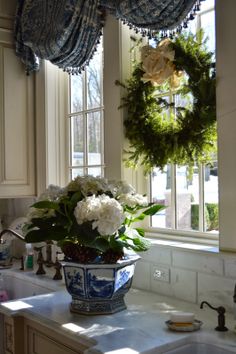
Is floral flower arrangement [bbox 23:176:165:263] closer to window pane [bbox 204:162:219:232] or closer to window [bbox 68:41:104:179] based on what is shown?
window pane [bbox 204:162:219:232]

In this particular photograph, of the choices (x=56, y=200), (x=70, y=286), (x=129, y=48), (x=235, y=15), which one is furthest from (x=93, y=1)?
(x=70, y=286)

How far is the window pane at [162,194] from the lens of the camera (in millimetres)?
2465

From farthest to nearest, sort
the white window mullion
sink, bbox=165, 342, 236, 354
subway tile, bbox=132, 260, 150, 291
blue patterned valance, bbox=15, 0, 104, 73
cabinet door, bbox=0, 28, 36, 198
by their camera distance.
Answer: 1. cabinet door, bbox=0, 28, 36, 198
2. blue patterned valance, bbox=15, 0, 104, 73
3. the white window mullion
4. subway tile, bbox=132, 260, 150, 291
5. sink, bbox=165, 342, 236, 354

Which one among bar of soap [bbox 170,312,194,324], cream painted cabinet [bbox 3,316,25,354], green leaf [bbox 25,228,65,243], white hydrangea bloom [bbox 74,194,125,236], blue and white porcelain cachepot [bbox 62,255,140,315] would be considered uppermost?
white hydrangea bloom [bbox 74,194,125,236]

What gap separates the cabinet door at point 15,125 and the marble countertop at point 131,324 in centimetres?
108

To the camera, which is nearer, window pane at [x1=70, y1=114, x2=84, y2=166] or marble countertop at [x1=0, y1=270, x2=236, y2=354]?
marble countertop at [x1=0, y1=270, x2=236, y2=354]

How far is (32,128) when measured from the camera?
10.4 ft

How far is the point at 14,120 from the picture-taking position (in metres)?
3.11

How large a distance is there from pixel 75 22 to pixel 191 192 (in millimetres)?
1092

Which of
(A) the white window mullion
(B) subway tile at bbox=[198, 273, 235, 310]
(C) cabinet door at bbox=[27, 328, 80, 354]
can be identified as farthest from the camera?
(A) the white window mullion

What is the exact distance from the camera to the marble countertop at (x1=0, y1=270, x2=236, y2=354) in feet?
5.13

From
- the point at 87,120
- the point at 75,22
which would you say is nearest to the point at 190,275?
the point at 87,120

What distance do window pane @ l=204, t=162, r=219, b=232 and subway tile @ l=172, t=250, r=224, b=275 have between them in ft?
0.75

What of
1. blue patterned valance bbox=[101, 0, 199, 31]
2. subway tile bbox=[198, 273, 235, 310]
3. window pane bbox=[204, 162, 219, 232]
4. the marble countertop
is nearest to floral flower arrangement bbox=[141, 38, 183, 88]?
blue patterned valance bbox=[101, 0, 199, 31]
